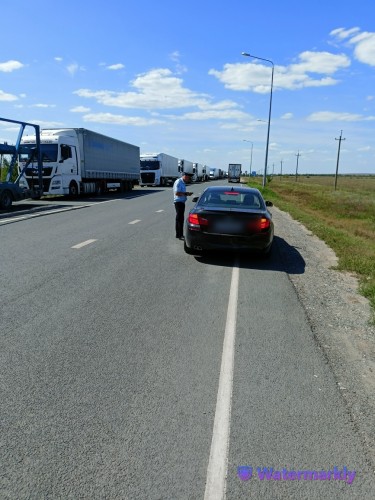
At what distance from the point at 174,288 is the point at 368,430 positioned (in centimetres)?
377

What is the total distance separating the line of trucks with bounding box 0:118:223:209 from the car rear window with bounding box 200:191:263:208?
1099 centimetres

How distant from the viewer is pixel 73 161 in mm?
24359

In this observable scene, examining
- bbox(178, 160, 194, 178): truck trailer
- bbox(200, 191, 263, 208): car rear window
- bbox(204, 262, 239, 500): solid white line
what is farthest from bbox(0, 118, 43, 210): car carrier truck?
bbox(178, 160, 194, 178): truck trailer

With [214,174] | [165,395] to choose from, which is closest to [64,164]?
[165,395]

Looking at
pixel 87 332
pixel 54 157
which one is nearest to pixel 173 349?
pixel 87 332

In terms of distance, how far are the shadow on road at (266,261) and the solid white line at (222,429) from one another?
361 cm

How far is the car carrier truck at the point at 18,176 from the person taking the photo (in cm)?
1716

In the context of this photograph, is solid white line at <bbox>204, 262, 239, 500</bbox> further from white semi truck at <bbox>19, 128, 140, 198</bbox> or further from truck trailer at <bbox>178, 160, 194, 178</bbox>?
truck trailer at <bbox>178, 160, 194, 178</bbox>

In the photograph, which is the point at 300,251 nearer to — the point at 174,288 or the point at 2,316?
the point at 174,288

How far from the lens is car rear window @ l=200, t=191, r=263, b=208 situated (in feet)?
29.1

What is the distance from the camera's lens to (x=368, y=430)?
2.96 meters

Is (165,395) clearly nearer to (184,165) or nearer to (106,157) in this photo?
(106,157)

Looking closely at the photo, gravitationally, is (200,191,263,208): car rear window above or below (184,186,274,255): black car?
above

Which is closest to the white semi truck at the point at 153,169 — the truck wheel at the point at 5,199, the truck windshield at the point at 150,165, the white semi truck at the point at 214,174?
the truck windshield at the point at 150,165
